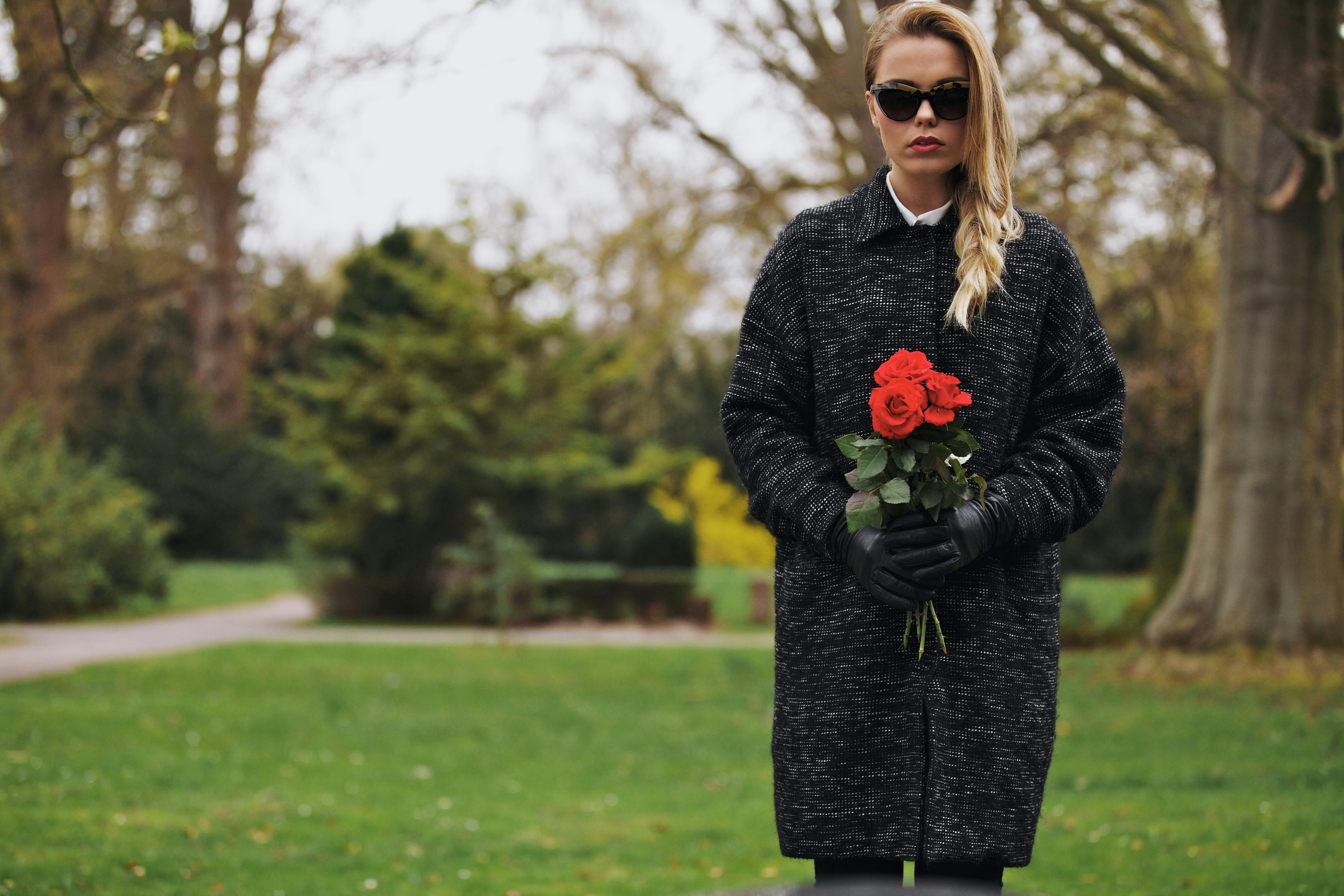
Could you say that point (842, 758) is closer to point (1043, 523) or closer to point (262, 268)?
point (1043, 523)

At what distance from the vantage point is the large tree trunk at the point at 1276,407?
9789mm

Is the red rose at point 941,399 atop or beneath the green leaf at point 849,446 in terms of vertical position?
atop

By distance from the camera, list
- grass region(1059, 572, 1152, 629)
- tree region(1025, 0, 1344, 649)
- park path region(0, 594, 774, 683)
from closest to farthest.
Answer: tree region(1025, 0, 1344, 649), park path region(0, 594, 774, 683), grass region(1059, 572, 1152, 629)

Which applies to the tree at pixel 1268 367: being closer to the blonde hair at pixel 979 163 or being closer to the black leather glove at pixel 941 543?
the blonde hair at pixel 979 163

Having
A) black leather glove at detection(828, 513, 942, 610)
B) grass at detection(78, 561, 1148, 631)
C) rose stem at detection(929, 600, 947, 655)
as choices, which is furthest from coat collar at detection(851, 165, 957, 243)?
grass at detection(78, 561, 1148, 631)

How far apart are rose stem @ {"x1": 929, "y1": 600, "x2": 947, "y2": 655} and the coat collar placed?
0.65 meters

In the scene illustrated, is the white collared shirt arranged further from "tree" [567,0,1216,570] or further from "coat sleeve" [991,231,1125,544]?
"tree" [567,0,1216,570]

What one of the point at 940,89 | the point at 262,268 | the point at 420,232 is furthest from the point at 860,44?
the point at 262,268

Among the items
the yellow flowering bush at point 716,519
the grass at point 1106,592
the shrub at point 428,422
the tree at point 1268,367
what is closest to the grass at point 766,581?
the grass at point 1106,592

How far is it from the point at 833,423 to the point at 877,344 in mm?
155

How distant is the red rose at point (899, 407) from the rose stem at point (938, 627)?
0.30 m

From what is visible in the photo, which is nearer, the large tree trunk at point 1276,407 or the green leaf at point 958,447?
the green leaf at point 958,447

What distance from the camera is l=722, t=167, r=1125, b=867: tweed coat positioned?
2.08 meters

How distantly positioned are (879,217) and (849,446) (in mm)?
464
